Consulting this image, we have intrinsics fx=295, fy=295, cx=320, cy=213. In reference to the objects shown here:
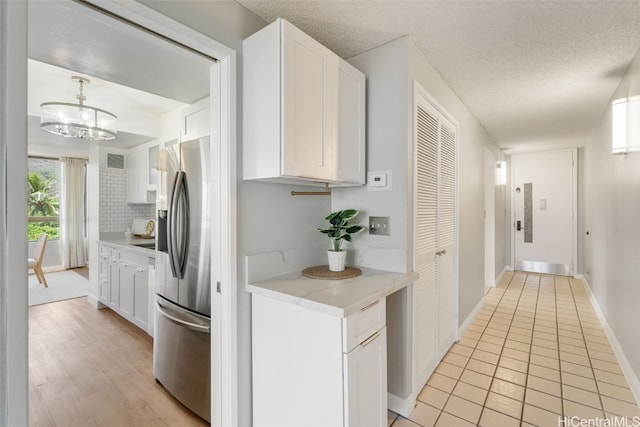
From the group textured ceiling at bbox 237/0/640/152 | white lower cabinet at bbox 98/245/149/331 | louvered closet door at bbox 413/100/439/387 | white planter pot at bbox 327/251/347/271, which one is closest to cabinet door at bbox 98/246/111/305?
white lower cabinet at bbox 98/245/149/331

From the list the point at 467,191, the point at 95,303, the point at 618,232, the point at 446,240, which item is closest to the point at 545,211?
the point at 618,232

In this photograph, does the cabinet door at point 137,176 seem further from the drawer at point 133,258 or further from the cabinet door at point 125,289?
the cabinet door at point 125,289

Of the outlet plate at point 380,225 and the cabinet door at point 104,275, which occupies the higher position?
the outlet plate at point 380,225

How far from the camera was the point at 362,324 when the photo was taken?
132cm

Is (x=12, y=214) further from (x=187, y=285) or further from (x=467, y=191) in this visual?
(x=467, y=191)

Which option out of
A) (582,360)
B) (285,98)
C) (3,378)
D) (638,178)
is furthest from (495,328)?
(3,378)

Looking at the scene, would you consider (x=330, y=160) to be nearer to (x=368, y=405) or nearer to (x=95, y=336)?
(x=368, y=405)

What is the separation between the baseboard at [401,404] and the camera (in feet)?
5.99

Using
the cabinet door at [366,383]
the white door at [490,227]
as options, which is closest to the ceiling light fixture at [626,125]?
the cabinet door at [366,383]

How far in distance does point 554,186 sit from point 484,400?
5117mm

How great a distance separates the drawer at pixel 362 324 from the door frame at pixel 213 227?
64cm

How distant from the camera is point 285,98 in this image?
137cm

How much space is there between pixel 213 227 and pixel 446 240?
6.31 ft

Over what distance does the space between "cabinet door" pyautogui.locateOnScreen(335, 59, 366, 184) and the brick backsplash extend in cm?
381
